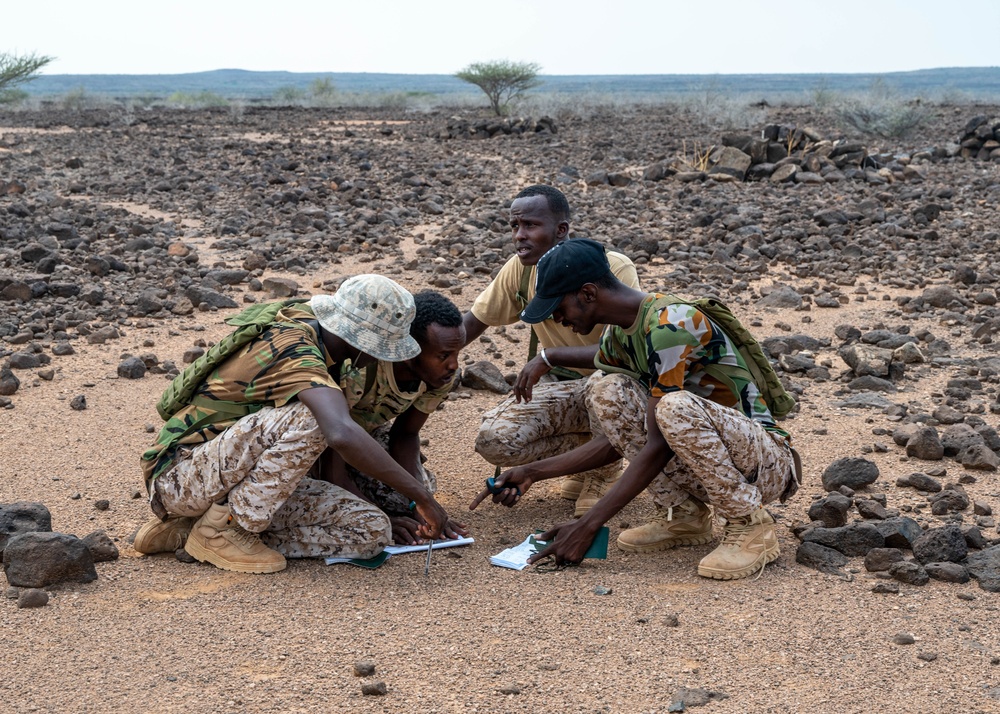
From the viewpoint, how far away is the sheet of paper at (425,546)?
392 centimetres

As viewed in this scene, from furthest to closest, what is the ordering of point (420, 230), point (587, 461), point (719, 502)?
point (420, 230)
point (587, 461)
point (719, 502)

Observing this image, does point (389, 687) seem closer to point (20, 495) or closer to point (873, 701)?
point (873, 701)

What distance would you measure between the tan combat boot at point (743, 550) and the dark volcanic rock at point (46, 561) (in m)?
2.07

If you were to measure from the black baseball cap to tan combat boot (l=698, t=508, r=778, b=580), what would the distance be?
99 centimetres

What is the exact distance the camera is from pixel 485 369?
6.16 meters

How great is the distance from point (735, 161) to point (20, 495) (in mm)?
11262

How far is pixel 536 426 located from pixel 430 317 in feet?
3.15

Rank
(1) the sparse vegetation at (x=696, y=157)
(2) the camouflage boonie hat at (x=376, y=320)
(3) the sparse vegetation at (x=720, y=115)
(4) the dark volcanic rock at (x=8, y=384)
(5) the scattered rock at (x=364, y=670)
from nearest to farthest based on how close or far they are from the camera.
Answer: (5) the scattered rock at (x=364, y=670), (2) the camouflage boonie hat at (x=376, y=320), (4) the dark volcanic rock at (x=8, y=384), (1) the sparse vegetation at (x=696, y=157), (3) the sparse vegetation at (x=720, y=115)

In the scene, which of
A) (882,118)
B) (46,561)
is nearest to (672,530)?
(46,561)

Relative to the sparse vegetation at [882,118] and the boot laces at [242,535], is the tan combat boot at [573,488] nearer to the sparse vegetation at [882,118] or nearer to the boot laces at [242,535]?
the boot laces at [242,535]

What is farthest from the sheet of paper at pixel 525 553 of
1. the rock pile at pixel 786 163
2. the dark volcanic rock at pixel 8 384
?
the rock pile at pixel 786 163

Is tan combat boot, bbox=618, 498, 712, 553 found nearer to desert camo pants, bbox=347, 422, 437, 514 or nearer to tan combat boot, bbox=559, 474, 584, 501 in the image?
tan combat boot, bbox=559, 474, 584, 501

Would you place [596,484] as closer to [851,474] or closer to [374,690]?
[851,474]

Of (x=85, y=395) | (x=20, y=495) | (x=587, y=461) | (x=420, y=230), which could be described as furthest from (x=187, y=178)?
(x=587, y=461)
